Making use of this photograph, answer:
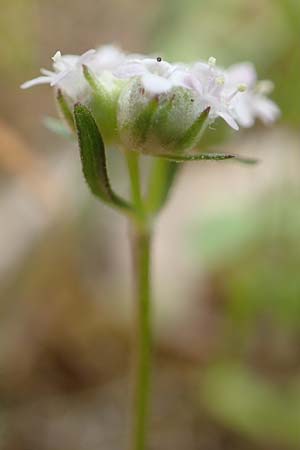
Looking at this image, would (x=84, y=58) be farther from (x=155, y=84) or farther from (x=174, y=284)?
(x=174, y=284)

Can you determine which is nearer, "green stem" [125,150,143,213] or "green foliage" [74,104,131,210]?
"green foliage" [74,104,131,210]

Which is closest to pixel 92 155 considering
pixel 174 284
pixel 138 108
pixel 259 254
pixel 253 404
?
pixel 138 108


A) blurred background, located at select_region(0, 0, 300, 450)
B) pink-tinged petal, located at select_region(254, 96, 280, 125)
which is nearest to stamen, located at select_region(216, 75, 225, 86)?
pink-tinged petal, located at select_region(254, 96, 280, 125)

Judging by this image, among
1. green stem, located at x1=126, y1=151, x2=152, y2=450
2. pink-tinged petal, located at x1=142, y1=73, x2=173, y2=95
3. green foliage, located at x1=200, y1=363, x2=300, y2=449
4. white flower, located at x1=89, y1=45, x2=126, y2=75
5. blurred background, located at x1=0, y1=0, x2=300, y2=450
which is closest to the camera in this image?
pink-tinged petal, located at x1=142, y1=73, x2=173, y2=95

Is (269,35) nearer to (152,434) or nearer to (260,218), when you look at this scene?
(260,218)

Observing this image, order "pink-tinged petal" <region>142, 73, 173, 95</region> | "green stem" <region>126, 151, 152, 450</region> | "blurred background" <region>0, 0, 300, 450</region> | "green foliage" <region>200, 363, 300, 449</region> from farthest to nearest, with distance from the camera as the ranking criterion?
1. "blurred background" <region>0, 0, 300, 450</region>
2. "green foliage" <region>200, 363, 300, 449</region>
3. "green stem" <region>126, 151, 152, 450</region>
4. "pink-tinged petal" <region>142, 73, 173, 95</region>

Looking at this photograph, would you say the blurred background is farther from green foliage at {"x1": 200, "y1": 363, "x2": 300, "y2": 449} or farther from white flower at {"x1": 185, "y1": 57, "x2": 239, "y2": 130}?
white flower at {"x1": 185, "y1": 57, "x2": 239, "y2": 130}
